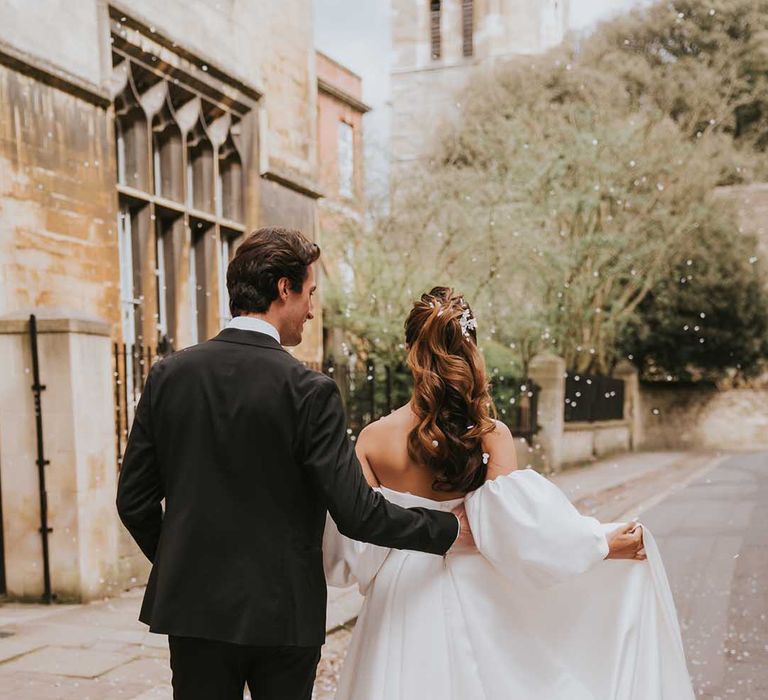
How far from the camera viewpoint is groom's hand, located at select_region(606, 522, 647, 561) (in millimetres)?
2773

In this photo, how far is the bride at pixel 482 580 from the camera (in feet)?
8.71

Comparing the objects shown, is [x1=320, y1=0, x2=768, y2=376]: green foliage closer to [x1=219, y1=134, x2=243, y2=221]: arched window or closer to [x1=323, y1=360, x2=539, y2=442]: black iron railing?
[x1=323, y1=360, x2=539, y2=442]: black iron railing

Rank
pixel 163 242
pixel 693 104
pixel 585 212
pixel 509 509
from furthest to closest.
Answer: pixel 693 104, pixel 585 212, pixel 163 242, pixel 509 509

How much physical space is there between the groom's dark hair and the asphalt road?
3.46 meters

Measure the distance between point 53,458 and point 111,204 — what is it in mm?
2517

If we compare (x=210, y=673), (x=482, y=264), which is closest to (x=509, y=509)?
(x=210, y=673)

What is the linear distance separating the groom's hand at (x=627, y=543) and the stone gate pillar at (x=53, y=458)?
455cm

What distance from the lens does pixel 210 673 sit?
2.19 meters

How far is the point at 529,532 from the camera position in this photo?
2.63m

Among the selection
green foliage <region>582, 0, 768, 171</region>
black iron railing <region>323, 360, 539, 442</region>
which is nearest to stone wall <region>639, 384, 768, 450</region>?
green foliage <region>582, 0, 768, 171</region>

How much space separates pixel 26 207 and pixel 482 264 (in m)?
8.95

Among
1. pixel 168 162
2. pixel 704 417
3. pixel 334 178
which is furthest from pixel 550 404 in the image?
pixel 704 417

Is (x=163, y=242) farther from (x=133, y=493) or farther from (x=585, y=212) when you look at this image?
(x=585, y=212)

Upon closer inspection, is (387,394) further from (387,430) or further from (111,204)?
(387,430)
